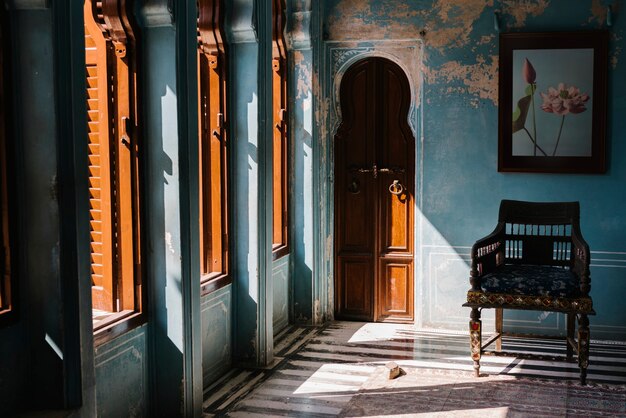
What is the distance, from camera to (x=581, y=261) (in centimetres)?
532

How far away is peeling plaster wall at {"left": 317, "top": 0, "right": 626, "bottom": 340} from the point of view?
648cm

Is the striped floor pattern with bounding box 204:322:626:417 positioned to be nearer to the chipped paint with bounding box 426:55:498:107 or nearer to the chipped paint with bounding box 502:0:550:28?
the chipped paint with bounding box 426:55:498:107

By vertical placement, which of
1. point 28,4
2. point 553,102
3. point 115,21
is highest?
point 115,21

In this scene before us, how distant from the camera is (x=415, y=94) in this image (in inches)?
272

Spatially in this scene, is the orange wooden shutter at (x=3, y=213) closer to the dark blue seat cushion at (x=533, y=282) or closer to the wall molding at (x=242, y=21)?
the wall molding at (x=242, y=21)

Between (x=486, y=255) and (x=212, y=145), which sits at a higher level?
(x=212, y=145)

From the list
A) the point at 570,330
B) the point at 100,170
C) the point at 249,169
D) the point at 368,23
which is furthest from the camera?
the point at 368,23

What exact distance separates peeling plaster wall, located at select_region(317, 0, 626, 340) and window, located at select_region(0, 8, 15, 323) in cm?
412

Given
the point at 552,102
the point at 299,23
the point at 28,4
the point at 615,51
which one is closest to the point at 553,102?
the point at 552,102

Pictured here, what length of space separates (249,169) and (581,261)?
2.43m

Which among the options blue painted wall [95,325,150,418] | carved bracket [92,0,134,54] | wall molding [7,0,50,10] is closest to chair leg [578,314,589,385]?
blue painted wall [95,325,150,418]

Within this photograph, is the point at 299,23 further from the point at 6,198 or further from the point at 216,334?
the point at 6,198

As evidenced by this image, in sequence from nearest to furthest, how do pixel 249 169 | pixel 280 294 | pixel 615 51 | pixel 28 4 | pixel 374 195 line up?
pixel 28 4 < pixel 249 169 < pixel 615 51 < pixel 280 294 < pixel 374 195

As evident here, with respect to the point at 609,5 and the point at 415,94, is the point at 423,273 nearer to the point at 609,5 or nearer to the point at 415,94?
the point at 415,94
